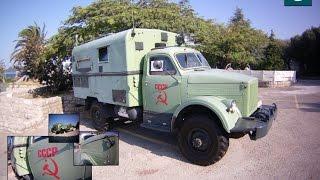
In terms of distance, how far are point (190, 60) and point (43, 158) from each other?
5343 millimetres

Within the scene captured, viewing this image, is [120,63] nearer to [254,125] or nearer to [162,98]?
[162,98]

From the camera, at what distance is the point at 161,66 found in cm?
732

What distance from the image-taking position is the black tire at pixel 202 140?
242 inches

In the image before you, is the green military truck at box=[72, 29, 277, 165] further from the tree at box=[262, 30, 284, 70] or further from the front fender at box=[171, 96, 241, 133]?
the tree at box=[262, 30, 284, 70]

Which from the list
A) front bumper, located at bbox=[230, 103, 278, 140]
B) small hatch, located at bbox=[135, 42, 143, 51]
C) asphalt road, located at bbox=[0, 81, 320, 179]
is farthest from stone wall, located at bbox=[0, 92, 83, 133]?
front bumper, located at bbox=[230, 103, 278, 140]

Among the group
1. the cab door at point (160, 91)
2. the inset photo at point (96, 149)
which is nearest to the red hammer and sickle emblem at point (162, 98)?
the cab door at point (160, 91)

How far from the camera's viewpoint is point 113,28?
51.7ft

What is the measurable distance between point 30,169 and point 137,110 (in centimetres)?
556

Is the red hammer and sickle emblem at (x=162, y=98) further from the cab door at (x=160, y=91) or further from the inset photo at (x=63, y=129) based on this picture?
the inset photo at (x=63, y=129)

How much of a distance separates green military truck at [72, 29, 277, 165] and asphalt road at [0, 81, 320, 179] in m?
0.45

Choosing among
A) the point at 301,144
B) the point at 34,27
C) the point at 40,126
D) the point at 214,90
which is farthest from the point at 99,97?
the point at 34,27

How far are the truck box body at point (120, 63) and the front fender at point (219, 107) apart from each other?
1797 mm

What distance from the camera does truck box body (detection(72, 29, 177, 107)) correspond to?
7777mm

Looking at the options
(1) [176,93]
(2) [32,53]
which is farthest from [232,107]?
(2) [32,53]
